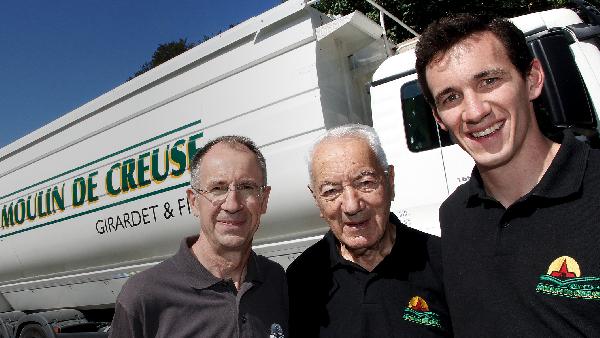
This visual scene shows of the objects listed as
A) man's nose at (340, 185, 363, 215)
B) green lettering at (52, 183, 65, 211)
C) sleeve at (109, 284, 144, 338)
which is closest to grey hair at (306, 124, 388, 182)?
man's nose at (340, 185, 363, 215)

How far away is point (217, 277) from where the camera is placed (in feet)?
5.58

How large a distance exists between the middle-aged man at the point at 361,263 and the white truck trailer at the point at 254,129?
132 cm

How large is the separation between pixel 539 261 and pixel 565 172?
268 mm

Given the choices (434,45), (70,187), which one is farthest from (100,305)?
(434,45)

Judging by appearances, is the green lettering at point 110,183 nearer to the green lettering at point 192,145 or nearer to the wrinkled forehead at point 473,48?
the green lettering at point 192,145

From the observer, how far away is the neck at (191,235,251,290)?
1762mm

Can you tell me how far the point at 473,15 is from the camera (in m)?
1.49

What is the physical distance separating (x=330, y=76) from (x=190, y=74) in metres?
1.34

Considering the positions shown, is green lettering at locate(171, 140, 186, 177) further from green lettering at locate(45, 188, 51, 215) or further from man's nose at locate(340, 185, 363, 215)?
man's nose at locate(340, 185, 363, 215)

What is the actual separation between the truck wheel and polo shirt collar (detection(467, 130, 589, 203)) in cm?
587

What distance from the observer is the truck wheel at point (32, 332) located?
533 centimetres

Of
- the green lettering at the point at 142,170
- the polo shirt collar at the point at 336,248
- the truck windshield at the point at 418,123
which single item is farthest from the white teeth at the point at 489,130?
the green lettering at the point at 142,170

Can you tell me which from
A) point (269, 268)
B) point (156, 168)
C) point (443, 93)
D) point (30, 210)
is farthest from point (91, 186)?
point (443, 93)

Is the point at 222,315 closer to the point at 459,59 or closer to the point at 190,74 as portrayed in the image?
the point at 459,59
